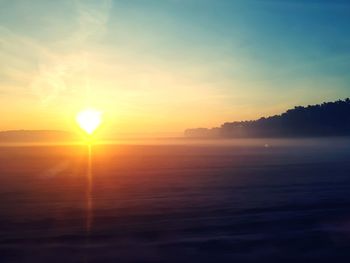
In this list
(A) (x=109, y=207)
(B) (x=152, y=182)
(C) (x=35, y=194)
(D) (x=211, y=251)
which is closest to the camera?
(D) (x=211, y=251)

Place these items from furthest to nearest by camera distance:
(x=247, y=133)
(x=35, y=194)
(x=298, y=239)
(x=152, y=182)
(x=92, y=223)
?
1. (x=247, y=133)
2. (x=152, y=182)
3. (x=35, y=194)
4. (x=92, y=223)
5. (x=298, y=239)

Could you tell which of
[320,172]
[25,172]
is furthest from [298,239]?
[25,172]

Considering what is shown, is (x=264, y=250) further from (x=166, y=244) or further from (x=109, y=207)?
(x=109, y=207)

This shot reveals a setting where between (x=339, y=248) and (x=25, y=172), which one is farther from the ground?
(x=25, y=172)

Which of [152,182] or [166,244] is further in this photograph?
[152,182]

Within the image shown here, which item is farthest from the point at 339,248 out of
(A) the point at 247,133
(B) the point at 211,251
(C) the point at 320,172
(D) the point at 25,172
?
(A) the point at 247,133

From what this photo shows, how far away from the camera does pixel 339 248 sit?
28.7 ft

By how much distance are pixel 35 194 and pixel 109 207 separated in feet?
13.1

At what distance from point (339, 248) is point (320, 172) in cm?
1417

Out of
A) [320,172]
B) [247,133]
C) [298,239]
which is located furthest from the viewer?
[247,133]

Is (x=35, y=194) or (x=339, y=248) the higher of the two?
(x=35, y=194)

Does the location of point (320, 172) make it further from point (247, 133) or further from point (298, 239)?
point (247, 133)

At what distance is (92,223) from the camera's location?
1090cm

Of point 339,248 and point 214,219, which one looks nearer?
point 339,248
